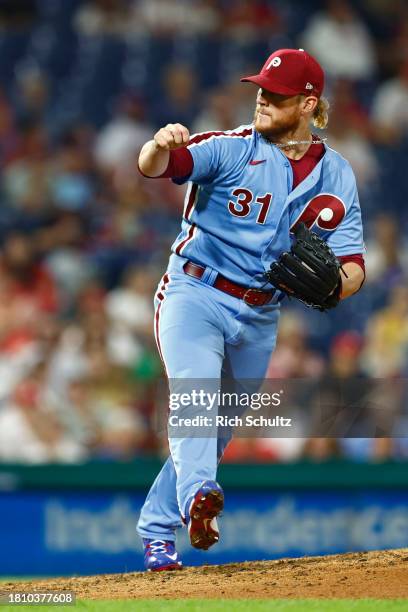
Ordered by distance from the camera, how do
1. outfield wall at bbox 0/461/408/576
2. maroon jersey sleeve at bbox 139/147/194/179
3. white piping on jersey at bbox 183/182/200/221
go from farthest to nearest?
outfield wall at bbox 0/461/408/576 < white piping on jersey at bbox 183/182/200/221 < maroon jersey sleeve at bbox 139/147/194/179

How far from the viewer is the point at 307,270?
4688mm

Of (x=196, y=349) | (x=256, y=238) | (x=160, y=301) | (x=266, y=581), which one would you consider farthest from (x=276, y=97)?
(x=266, y=581)

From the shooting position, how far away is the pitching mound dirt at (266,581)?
4.57 meters

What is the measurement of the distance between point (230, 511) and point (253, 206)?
3211 millimetres

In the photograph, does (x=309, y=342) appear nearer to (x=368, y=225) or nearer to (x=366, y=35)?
(x=368, y=225)

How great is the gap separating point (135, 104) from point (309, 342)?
302cm

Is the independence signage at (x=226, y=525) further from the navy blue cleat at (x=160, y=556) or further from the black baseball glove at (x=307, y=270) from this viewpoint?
the black baseball glove at (x=307, y=270)

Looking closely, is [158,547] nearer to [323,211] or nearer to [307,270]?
[307,270]

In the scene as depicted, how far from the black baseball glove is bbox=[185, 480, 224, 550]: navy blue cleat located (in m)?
0.89

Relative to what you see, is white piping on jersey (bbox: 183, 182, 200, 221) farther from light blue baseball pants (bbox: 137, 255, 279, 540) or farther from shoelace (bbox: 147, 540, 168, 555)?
shoelace (bbox: 147, 540, 168, 555)

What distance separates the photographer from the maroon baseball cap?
15.6 ft

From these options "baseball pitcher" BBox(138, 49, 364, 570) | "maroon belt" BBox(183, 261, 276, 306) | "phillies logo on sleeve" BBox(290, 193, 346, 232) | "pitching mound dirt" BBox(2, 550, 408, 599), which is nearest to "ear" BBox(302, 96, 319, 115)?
"baseball pitcher" BBox(138, 49, 364, 570)

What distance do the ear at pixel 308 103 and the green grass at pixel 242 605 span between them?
6.55ft

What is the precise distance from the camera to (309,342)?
30.8 feet
